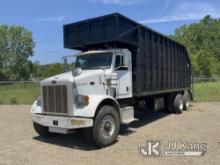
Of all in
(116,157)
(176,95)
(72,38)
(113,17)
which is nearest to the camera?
(116,157)

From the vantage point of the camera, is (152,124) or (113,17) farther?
(152,124)

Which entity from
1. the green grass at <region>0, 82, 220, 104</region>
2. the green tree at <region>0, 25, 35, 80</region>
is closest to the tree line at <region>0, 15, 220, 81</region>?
the green tree at <region>0, 25, 35, 80</region>

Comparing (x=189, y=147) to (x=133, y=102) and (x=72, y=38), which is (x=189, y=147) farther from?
(x=72, y=38)

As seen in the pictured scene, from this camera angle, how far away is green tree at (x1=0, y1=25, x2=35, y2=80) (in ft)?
247

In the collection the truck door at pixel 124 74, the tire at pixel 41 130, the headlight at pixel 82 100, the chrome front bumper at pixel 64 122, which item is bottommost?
the tire at pixel 41 130

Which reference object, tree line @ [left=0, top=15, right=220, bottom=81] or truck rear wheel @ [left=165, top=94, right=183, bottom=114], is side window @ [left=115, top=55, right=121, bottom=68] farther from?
tree line @ [left=0, top=15, right=220, bottom=81]

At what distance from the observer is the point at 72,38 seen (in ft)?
36.6

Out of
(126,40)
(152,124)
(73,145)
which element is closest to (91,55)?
(126,40)

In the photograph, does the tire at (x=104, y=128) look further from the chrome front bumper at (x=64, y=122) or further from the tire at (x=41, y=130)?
the tire at (x=41, y=130)

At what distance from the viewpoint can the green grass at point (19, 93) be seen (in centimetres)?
2277

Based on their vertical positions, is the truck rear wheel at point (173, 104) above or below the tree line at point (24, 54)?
below

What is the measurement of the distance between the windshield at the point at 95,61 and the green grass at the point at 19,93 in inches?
450

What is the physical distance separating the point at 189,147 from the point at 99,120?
244 centimetres

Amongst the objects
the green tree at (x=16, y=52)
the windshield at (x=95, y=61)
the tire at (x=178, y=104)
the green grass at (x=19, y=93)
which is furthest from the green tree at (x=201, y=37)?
the windshield at (x=95, y=61)
